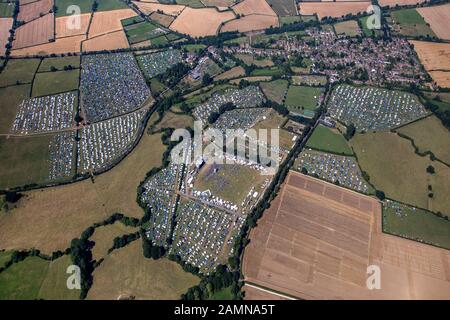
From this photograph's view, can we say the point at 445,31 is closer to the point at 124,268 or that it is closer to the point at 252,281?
the point at 252,281

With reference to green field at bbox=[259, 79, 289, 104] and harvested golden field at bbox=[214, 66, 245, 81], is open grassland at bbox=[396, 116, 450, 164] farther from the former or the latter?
harvested golden field at bbox=[214, 66, 245, 81]

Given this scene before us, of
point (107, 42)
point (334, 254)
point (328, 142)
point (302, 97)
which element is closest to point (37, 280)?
point (334, 254)

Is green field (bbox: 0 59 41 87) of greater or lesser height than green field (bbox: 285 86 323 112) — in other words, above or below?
below

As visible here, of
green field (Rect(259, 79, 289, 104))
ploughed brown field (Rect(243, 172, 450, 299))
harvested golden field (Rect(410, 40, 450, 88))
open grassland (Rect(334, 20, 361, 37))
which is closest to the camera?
ploughed brown field (Rect(243, 172, 450, 299))

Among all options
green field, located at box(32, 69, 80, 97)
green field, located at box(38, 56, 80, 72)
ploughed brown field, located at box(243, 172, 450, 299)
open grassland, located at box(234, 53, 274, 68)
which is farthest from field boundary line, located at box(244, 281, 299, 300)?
green field, located at box(38, 56, 80, 72)

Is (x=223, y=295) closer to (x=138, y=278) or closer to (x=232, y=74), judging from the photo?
(x=138, y=278)

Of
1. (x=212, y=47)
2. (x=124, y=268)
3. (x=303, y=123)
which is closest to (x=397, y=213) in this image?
(x=303, y=123)

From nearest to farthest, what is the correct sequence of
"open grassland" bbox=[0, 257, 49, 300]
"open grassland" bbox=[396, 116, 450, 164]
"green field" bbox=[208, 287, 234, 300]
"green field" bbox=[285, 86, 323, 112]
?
"green field" bbox=[208, 287, 234, 300] → "open grassland" bbox=[0, 257, 49, 300] → "open grassland" bbox=[396, 116, 450, 164] → "green field" bbox=[285, 86, 323, 112]
